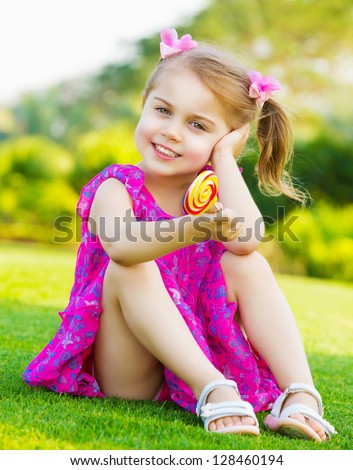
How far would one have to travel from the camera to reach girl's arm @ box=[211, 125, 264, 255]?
2.34 meters

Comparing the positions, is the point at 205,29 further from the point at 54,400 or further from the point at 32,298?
the point at 54,400

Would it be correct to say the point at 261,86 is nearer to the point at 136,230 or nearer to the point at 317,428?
the point at 136,230

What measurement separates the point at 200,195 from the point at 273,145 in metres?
0.94

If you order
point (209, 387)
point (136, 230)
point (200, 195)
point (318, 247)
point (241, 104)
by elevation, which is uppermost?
point (241, 104)

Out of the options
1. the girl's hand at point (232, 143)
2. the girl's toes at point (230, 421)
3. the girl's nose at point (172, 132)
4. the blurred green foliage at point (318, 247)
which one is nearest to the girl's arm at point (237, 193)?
the girl's hand at point (232, 143)

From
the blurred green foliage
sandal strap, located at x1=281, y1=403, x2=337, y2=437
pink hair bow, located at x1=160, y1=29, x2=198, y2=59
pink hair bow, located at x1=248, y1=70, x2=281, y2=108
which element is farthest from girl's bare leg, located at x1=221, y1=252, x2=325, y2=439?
the blurred green foliage

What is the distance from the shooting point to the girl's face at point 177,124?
8.03 feet

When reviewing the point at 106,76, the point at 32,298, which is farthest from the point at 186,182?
the point at 106,76

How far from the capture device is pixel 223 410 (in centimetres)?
206

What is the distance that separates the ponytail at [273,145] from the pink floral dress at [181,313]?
473 millimetres

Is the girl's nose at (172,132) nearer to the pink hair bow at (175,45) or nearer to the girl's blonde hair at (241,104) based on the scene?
the girl's blonde hair at (241,104)

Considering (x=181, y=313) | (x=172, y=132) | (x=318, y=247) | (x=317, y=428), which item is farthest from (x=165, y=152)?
(x=318, y=247)

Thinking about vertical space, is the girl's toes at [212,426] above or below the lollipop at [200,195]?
below

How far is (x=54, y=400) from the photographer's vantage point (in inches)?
90.0
